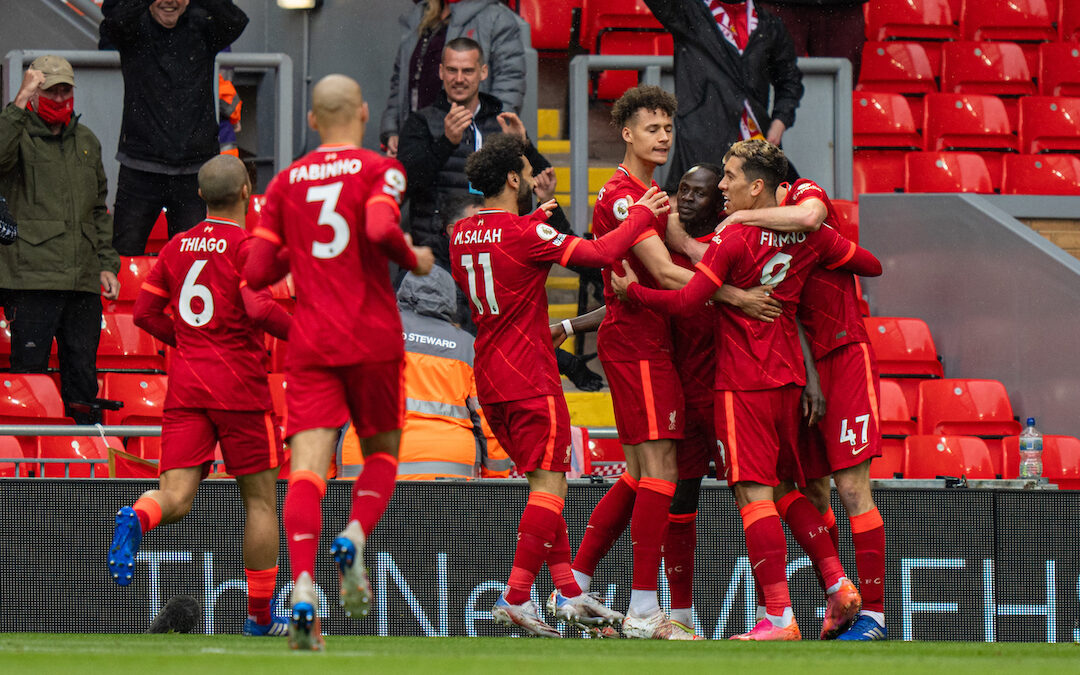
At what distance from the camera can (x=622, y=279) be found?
641cm

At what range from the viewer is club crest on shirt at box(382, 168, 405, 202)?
5.09 metres

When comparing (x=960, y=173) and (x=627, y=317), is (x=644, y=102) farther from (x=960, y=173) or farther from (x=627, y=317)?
(x=960, y=173)

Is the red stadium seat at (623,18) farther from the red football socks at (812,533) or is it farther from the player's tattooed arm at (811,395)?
the red football socks at (812,533)

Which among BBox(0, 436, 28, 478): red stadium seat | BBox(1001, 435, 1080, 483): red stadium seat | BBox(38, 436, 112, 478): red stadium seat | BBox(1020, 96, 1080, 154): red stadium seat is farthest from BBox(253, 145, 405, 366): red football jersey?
BBox(1020, 96, 1080, 154): red stadium seat

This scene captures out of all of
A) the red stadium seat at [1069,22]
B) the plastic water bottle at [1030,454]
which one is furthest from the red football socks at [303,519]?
the red stadium seat at [1069,22]

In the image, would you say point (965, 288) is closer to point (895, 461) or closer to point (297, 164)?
point (895, 461)

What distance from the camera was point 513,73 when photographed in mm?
10344

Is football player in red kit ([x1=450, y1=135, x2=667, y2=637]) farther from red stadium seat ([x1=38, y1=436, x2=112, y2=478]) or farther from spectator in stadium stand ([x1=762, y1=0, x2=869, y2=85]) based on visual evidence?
spectator in stadium stand ([x1=762, y1=0, x2=869, y2=85])

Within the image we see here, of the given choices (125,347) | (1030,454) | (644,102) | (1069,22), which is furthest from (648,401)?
(1069,22)

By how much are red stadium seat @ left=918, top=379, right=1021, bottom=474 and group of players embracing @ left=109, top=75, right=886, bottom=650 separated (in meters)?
3.28

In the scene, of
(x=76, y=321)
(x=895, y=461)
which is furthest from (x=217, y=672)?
(x=895, y=461)

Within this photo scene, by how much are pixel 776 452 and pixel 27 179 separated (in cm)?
516

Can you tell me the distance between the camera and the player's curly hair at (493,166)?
20.7ft

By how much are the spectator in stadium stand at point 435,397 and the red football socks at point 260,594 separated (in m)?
1.44
